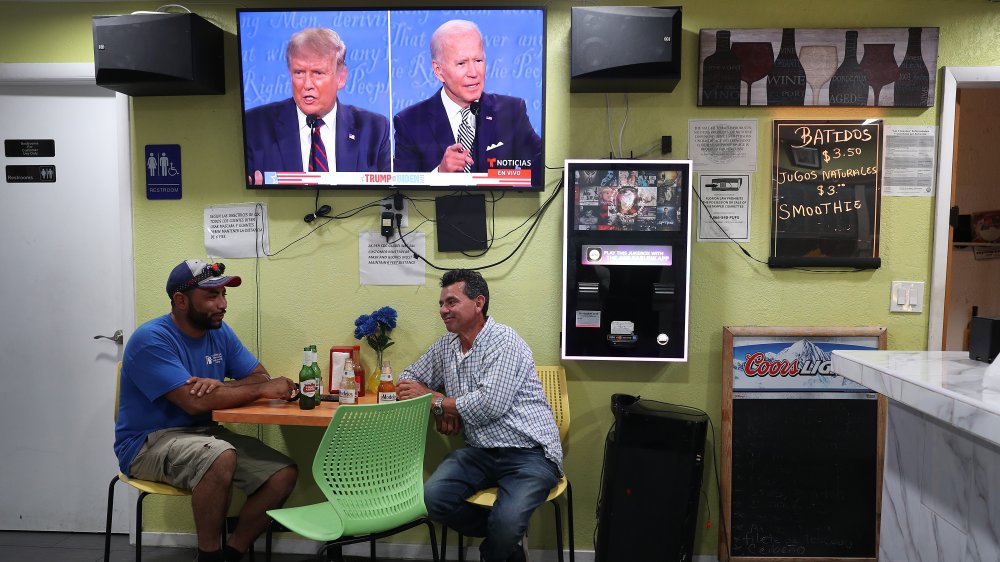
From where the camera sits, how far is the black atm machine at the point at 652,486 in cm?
269

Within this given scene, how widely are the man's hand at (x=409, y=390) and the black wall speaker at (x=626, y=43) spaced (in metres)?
1.52

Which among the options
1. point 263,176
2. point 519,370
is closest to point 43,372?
point 263,176

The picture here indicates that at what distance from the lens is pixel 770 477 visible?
9.98 ft

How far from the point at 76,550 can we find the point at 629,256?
3086mm

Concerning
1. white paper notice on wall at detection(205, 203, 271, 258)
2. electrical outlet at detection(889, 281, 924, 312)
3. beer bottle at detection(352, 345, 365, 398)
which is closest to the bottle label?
beer bottle at detection(352, 345, 365, 398)

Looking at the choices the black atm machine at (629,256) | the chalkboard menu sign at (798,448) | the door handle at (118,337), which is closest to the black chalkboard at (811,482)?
the chalkboard menu sign at (798,448)

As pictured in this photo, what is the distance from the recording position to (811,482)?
3027 millimetres

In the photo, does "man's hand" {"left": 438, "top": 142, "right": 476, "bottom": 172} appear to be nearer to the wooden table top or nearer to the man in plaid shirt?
the man in plaid shirt

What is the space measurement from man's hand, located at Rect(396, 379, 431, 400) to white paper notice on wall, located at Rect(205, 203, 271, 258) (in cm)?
104

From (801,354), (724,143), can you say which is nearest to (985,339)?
(801,354)

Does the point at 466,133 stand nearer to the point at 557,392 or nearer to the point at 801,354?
the point at 557,392

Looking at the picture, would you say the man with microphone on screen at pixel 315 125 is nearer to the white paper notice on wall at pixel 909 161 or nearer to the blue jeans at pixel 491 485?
the blue jeans at pixel 491 485

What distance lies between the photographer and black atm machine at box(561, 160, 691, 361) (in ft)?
9.48

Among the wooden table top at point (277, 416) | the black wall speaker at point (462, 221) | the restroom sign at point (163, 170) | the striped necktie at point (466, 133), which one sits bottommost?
the wooden table top at point (277, 416)
